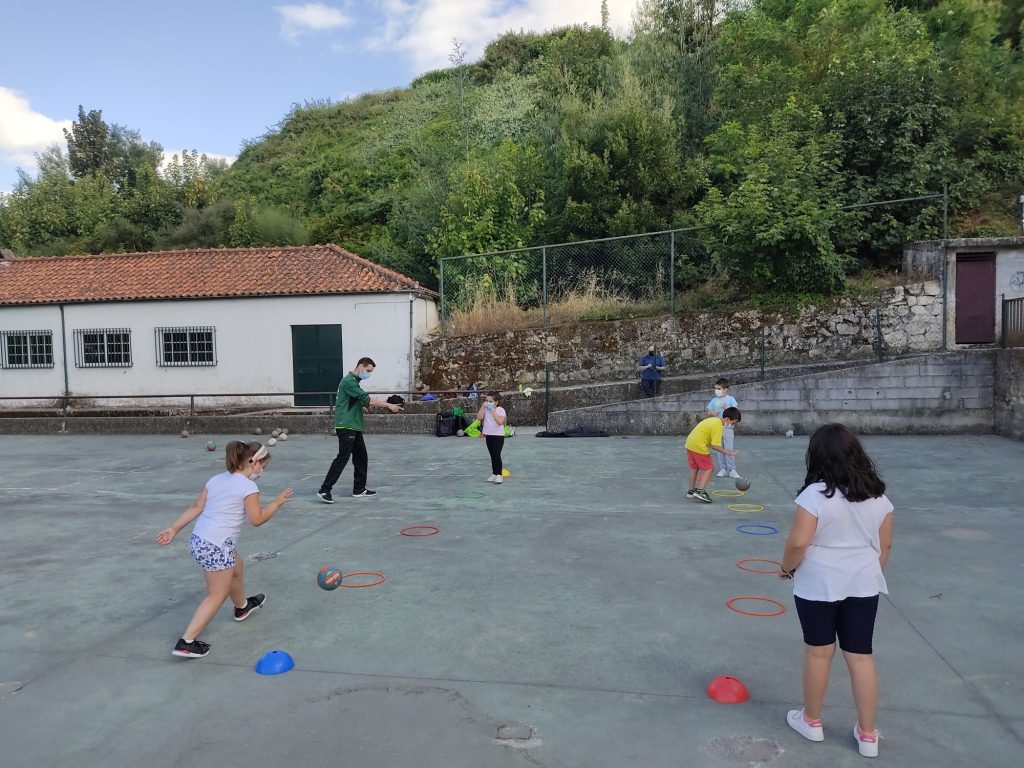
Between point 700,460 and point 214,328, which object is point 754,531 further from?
point 214,328

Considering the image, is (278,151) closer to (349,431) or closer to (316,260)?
(316,260)

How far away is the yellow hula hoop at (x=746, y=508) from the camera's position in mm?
8741

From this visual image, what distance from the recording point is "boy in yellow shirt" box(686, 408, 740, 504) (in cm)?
895

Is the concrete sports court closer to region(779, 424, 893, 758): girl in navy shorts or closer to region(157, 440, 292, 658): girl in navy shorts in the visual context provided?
region(157, 440, 292, 658): girl in navy shorts

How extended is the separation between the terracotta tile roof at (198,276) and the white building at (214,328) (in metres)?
0.06

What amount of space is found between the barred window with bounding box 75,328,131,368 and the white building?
3 centimetres

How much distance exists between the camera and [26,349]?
22.2 metres

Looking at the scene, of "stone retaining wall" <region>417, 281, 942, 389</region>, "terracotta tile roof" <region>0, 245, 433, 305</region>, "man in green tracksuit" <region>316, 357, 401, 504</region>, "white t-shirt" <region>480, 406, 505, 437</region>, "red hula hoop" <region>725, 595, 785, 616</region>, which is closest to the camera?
"red hula hoop" <region>725, 595, 785, 616</region>

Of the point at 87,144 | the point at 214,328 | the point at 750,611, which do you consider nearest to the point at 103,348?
the point at 214,328

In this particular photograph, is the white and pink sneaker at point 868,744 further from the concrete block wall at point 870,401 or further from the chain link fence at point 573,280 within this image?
→ the chain link fence at point 573,280

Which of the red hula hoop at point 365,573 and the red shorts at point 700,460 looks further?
the red shorts at point 700,460

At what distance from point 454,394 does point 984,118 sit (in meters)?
15.8

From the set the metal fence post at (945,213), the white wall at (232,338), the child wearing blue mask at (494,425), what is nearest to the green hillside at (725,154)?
the metal fence post at (945,213)

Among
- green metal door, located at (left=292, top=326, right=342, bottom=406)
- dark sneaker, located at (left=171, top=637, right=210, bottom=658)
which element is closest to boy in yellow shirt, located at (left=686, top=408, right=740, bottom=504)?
dark sneaker, located at (left=171, top=637, right=210, bottom=658)
